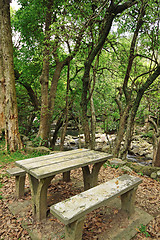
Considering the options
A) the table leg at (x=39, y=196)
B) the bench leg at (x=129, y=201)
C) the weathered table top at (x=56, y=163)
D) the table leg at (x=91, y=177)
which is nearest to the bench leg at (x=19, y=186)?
the weathered table top at (x=56, y=163)

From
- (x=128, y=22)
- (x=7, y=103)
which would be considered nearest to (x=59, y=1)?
(x=128, y=22)

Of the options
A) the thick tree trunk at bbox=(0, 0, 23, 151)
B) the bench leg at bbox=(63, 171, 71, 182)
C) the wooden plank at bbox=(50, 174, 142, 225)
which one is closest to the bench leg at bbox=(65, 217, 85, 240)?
the wooden plank at bbox=(50, 174, 142, 225)

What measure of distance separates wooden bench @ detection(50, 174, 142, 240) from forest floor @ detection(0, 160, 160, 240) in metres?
0.34

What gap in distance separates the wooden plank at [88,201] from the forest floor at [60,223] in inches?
21.0

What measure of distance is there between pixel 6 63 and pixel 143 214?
18.3ft

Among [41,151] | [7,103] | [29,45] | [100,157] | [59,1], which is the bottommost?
[41,151]

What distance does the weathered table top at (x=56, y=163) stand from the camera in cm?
222

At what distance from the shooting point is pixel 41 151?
5500mm

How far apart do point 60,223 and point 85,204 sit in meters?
0.77

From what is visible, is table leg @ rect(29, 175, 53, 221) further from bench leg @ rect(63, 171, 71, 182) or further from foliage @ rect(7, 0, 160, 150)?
foliage @ rect(7, 0, 160, 150)

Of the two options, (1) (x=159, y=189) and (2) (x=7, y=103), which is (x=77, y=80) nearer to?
(2) (x=7, y=103)

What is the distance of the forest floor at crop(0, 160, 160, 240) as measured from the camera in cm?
217

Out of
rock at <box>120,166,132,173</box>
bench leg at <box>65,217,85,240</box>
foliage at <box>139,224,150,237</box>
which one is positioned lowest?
foliage at <box>139,224,150,237</box>

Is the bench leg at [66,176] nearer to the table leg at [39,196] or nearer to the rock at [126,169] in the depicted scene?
the table leg at [39,196]
